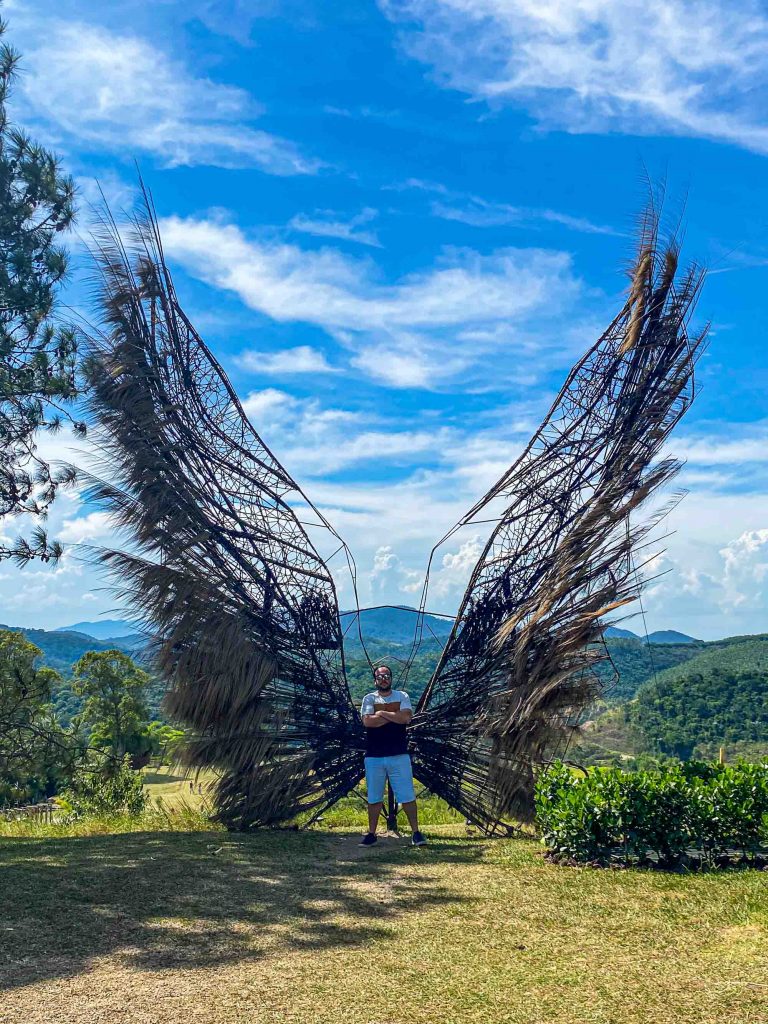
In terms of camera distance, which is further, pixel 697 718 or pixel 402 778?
pixel 697 718

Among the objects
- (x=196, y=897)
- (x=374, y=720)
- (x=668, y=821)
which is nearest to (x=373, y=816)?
(x=374, y=720)

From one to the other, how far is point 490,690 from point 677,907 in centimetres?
341

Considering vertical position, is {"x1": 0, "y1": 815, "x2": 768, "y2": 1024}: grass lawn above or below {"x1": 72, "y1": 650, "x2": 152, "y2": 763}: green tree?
below

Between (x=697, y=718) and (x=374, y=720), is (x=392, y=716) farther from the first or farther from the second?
(x=697, y=718)

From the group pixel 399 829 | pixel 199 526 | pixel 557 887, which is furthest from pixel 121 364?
pixel 557 887

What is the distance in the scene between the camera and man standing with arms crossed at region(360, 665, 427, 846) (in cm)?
820

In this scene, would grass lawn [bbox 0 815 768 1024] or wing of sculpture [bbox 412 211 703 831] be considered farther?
wing of sculpture [bbox 412 211 703 831]

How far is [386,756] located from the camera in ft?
27.2

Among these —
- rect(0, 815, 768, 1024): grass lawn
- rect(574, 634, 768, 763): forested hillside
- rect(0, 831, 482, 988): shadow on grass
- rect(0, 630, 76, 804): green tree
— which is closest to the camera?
rect(0, 815, 768, 1024): grass lawn

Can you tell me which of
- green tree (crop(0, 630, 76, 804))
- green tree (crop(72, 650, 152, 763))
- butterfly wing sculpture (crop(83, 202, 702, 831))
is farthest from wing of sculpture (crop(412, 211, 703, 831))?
green tree (crop(72, 650, 152, 763))

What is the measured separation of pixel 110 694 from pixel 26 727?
11.0 m

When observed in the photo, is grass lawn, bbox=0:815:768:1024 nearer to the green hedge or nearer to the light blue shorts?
the green hedge

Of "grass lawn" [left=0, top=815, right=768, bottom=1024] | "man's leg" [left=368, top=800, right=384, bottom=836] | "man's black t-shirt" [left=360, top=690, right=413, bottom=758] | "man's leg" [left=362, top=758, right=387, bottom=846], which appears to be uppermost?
"man's black t-shirt" [left=360, top=690, right=413, bottom=758]

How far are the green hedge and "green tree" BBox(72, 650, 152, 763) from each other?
1565 cm
